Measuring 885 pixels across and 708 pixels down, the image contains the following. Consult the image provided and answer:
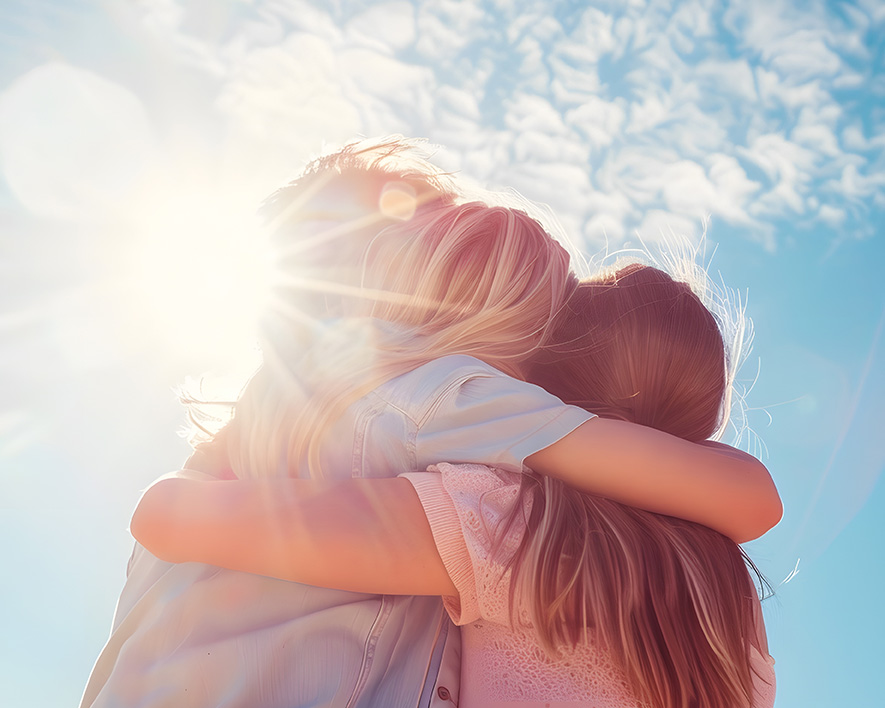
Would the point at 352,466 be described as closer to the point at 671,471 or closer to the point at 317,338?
the point at 317,338

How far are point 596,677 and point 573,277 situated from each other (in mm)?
1725

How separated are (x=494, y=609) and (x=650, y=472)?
0.62 m

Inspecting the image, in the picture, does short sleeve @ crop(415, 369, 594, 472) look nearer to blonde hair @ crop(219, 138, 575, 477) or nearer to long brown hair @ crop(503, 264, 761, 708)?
long brown hair @ crop(503, 264, 761, 708)

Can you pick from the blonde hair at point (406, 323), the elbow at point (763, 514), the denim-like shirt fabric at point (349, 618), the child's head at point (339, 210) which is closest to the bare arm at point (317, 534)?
the denim-like shirt fabric at point (349, 618)

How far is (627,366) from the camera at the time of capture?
2949 millimetres

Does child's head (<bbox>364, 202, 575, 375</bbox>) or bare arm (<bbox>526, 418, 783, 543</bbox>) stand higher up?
child's head (<bbox>364, 202, 575, 375</bbox>)

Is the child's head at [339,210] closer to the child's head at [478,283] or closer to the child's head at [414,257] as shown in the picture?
the child's head at [414,257]

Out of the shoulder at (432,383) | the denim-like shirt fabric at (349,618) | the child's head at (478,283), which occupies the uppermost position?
the child's head at (478,283)

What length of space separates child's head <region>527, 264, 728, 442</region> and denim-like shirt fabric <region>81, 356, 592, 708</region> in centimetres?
68

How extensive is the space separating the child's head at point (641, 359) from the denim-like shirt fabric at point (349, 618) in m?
0.68

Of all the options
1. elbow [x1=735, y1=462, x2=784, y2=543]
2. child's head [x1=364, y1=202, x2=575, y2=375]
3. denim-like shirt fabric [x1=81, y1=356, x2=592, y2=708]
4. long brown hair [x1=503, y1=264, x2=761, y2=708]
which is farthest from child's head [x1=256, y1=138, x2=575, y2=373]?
elbow [x1=735, y1=462, x2=784, y2=543]

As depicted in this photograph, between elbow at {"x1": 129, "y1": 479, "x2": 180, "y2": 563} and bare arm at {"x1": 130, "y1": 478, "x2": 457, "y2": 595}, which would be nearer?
bare arm at {"x1": 130, "y1": 478, "x2": 457, "y2": 595}

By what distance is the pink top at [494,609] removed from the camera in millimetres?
2023

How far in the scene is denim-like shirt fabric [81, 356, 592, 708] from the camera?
2211mm
